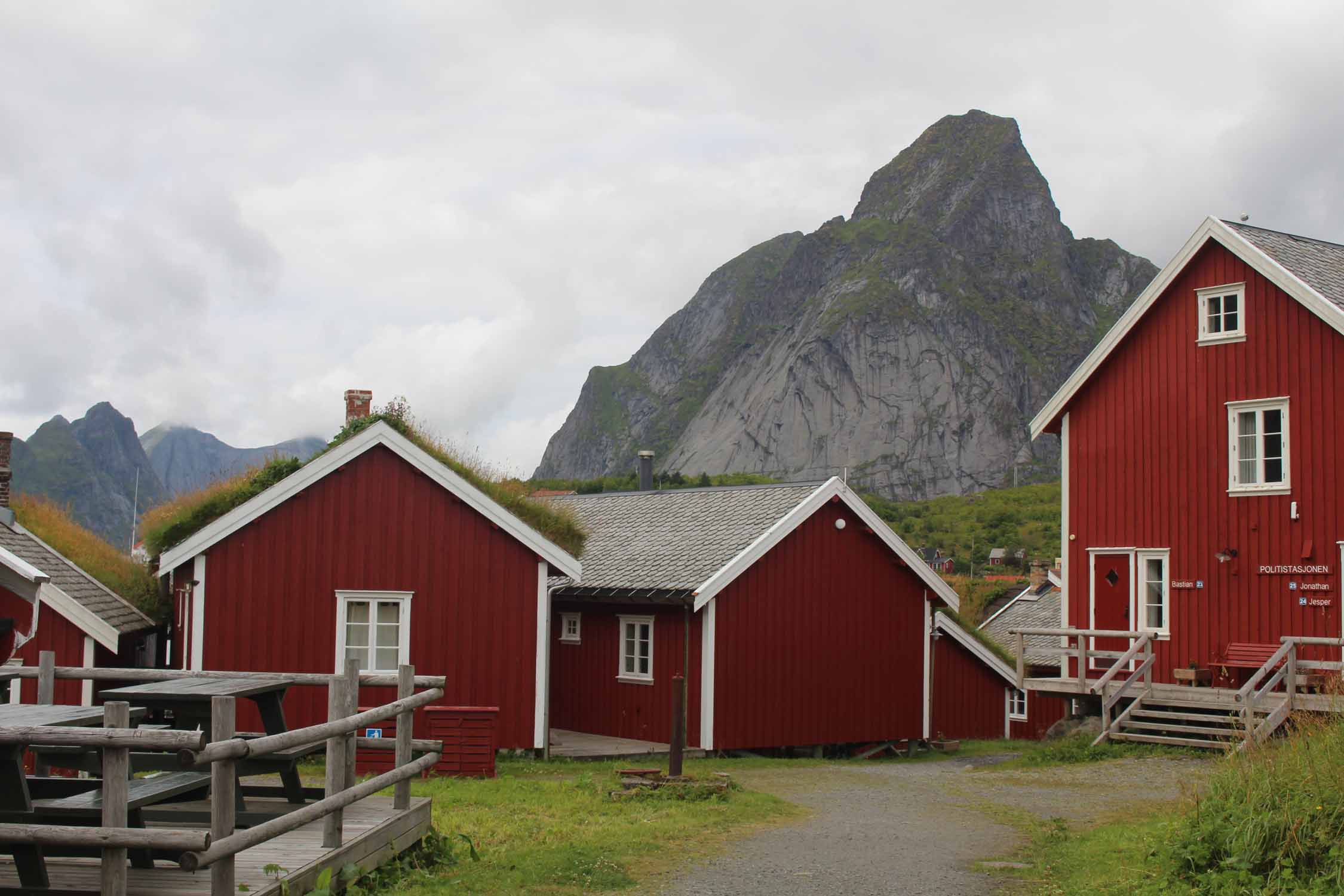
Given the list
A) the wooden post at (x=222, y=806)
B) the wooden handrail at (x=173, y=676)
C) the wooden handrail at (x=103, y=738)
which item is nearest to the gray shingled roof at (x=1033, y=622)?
the wooden handrail at (x=173, y=676)

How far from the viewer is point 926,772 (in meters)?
19.7

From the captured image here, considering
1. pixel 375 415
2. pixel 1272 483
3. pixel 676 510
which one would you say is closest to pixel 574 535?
pixel 375 415

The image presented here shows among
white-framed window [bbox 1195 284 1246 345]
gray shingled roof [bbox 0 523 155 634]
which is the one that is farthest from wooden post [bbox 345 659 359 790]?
white-framed window [bbox 1195 284 1246 345]

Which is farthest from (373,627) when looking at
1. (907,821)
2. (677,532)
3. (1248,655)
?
(1248,655)

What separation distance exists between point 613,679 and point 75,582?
9.14 meters

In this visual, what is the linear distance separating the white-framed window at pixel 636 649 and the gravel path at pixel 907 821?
414 cm

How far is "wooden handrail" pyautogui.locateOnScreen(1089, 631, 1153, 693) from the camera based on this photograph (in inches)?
841

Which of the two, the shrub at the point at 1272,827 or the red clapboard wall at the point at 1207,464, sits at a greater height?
the red clapboard wall at the point at 1207,464

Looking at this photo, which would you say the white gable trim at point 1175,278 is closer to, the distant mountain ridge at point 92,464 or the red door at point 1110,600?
the red door at point 1110,600

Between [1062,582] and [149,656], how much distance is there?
17.1m

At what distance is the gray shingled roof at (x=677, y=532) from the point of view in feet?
73.7

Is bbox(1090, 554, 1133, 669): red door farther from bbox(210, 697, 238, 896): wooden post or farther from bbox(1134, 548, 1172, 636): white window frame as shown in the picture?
bbox(210, 697, 238, 896): wooden post

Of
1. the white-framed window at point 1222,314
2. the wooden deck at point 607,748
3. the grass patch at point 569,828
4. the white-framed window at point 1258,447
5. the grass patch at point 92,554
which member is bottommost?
the wooden deck at point 607,748

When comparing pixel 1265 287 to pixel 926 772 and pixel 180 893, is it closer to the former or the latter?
pixel 926 772
